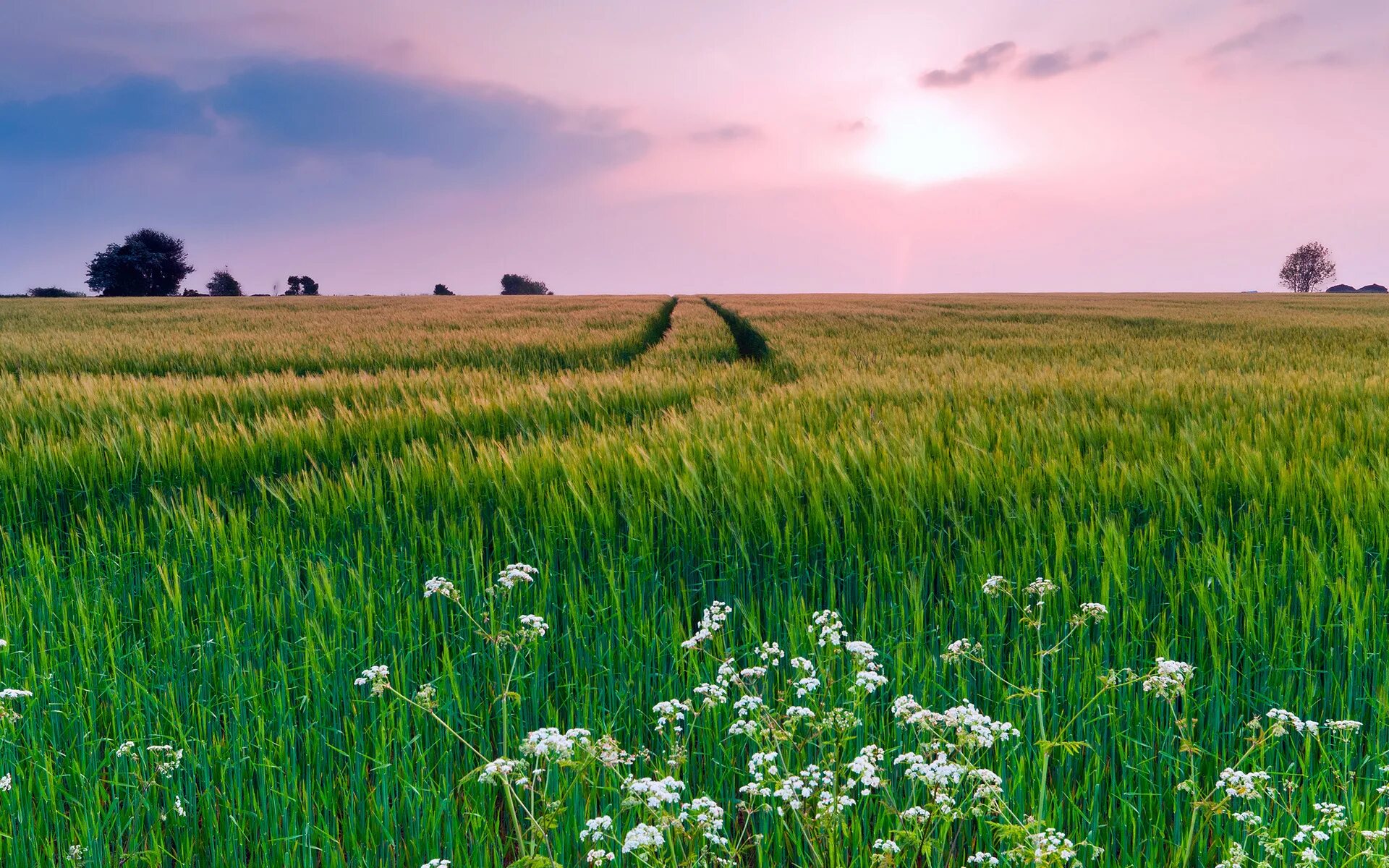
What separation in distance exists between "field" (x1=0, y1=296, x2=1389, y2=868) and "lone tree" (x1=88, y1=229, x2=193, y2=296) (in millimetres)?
105597

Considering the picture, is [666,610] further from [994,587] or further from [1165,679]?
[1165,679]

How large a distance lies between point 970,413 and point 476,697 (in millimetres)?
3697

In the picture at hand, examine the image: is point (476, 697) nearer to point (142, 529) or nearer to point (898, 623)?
point (898, 623)

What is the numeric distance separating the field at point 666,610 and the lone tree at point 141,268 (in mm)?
105597

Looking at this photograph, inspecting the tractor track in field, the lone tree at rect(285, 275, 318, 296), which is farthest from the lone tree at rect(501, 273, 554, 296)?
the tractor track in field

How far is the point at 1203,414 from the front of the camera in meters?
4.99

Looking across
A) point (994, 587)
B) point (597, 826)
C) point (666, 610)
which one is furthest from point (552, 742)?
point (994, 587)

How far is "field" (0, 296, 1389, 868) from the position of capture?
70.5 inches

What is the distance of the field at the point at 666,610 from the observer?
179 cm

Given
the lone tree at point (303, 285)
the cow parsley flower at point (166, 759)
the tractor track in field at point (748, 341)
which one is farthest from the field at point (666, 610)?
the lone tree at point (303, 285)

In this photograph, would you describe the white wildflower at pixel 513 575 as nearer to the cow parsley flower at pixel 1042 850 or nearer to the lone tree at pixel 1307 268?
the cow parsley flower at pixel 1042 850

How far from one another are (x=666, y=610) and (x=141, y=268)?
4364 inches

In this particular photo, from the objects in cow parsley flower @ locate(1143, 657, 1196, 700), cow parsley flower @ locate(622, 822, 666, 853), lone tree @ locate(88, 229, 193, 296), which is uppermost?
lone tree @ locate(88, 229, 193, 296)

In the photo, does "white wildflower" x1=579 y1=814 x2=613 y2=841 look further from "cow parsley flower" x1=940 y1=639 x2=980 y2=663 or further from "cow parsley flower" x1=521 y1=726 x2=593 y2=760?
"cow parsley flower" x1=940 y1=639 x2=980 y2=663
